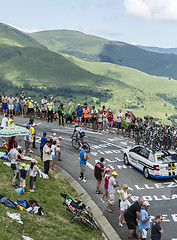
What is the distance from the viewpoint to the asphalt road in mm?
11648

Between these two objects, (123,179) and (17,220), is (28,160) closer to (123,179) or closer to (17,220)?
(123,179)

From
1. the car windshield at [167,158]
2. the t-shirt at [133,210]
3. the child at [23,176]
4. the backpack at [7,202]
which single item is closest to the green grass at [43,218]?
the backpack at [7,202]

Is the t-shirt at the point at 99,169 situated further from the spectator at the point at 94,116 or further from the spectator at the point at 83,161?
the spectator at the point at 94,116

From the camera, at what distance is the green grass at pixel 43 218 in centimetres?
870

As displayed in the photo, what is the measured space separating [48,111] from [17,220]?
1888 centimetres

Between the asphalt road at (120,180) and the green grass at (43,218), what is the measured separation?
163cm

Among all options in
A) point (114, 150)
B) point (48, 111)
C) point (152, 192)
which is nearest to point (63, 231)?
point (152, 192)

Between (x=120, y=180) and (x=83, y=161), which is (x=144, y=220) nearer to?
(x=83, y=161)

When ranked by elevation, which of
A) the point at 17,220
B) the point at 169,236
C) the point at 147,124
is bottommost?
the point at 169,236

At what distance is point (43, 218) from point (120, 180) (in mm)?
6236

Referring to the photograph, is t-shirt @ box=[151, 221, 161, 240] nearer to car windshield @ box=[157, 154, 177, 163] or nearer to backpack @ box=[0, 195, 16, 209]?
backpack @ box=[0, 195, 16, 209]

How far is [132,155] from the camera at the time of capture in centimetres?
1702

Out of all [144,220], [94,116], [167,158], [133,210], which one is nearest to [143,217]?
[144,220]

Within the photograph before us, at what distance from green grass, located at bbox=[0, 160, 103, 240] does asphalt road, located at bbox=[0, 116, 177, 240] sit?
1.63m
